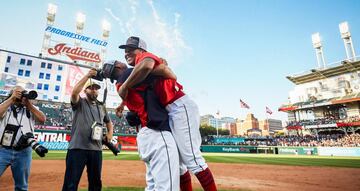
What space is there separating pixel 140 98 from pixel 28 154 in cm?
244

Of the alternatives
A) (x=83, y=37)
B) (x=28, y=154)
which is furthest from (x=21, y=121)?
(x=83, y=37)

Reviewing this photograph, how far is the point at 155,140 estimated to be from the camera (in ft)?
6.32

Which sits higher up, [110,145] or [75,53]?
[75,53]

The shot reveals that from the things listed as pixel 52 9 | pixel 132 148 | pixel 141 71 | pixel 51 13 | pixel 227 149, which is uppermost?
pixel 52 9

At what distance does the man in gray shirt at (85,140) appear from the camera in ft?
10.3

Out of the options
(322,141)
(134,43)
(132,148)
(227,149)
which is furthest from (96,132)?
(322,141)

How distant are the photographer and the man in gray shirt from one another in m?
0.49

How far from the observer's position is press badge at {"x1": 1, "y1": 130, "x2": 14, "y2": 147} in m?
3.08

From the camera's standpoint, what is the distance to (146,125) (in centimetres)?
202

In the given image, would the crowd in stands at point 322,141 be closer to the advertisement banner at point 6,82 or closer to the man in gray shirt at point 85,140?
the advertisement banner at point 6,82

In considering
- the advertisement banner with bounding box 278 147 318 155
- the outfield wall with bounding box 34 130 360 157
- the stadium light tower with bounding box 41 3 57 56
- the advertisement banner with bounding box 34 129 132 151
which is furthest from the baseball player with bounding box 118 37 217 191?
the stadium light tower with bounding box 41 3 57 56

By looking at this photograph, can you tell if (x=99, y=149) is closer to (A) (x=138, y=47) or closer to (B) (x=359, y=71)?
(A) (x=138, y=47)

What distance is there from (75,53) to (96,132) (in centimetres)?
3743

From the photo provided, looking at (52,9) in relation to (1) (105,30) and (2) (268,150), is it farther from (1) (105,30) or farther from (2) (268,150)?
(2) (268,150)
